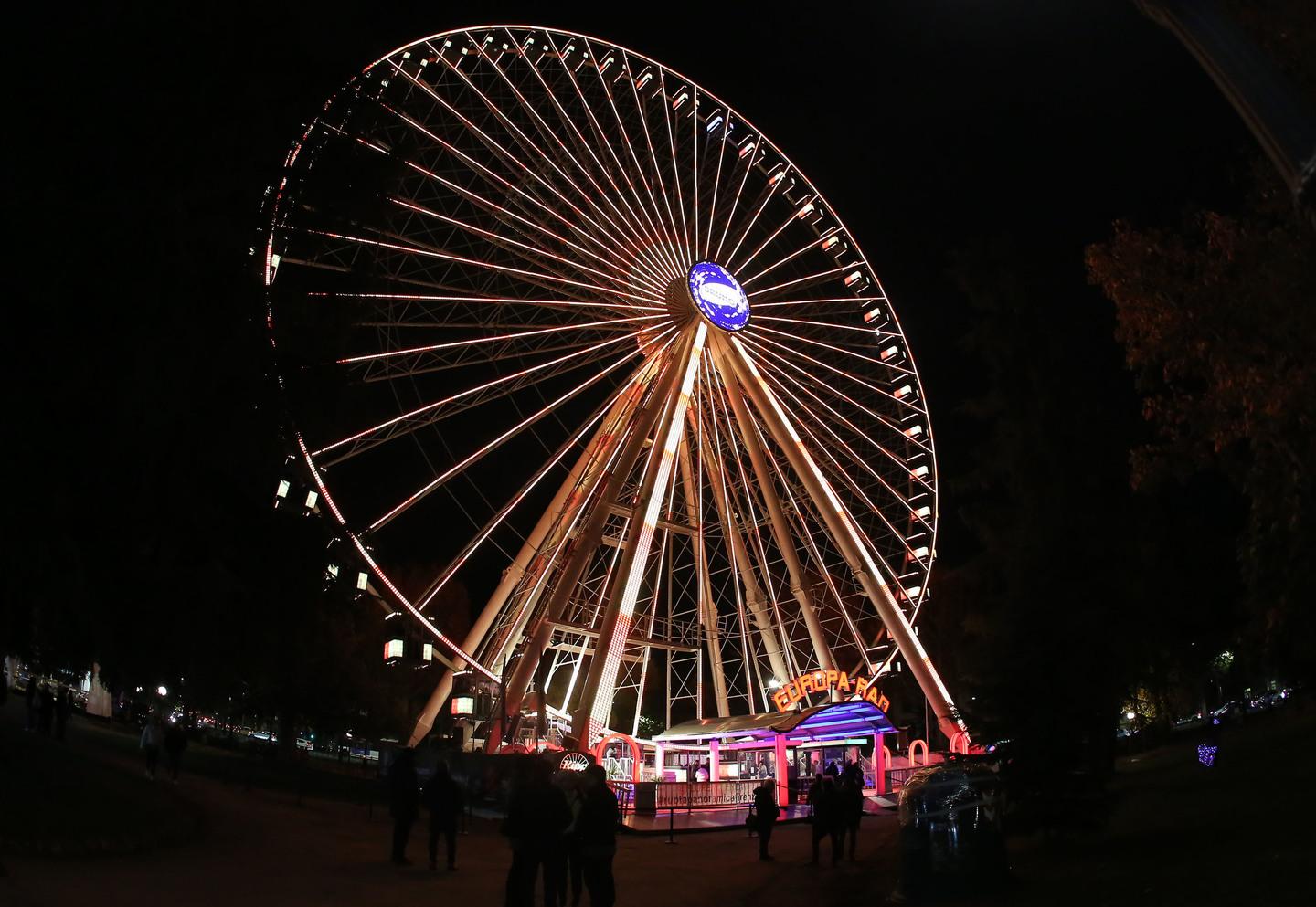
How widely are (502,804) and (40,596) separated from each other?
14.1 metres

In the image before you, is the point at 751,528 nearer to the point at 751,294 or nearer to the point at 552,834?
the point at 751,294

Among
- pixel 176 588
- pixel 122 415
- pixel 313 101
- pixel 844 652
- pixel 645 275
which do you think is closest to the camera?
pixel 122 415

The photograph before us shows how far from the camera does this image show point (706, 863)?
15531 millimetres

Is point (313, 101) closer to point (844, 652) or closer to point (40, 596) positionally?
point (40, 596)

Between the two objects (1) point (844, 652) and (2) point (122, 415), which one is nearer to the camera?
(2) point (122, 415)

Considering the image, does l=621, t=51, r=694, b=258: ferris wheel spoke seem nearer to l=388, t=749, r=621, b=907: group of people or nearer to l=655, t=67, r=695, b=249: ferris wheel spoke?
l=655, t=67, r=695, b=249: ferris wheel spoke

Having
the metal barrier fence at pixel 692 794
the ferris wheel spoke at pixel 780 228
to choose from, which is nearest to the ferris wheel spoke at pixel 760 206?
the ferris wheel spoke at pixel 780 228

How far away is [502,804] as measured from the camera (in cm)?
2302

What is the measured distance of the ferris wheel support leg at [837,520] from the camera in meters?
30.7

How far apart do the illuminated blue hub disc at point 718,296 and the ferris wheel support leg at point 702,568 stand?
11.9 ft

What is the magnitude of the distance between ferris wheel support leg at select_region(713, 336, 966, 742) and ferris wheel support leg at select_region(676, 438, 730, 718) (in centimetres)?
257

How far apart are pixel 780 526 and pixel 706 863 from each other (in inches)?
674

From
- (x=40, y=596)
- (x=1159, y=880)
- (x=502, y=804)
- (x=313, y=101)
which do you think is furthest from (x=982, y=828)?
(x=502, y=804)

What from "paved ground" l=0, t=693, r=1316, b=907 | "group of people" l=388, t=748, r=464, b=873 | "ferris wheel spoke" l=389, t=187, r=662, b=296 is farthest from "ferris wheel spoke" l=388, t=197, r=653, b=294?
"group of people" l=388, t=748, r=464, b=873
